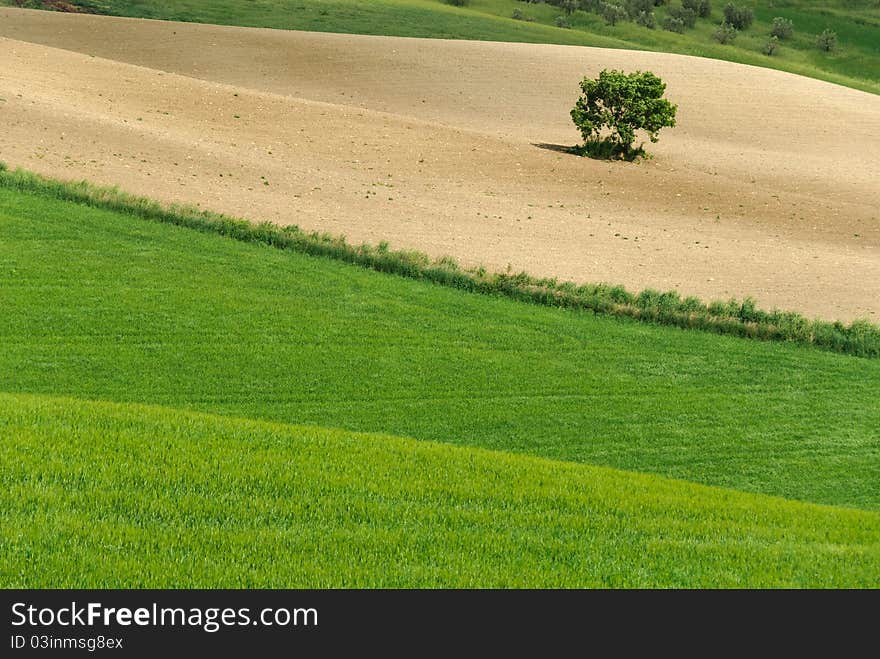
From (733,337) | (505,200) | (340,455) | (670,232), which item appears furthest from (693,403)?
(505,200)

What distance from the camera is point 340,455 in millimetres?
12398

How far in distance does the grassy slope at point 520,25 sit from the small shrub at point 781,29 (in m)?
1.17

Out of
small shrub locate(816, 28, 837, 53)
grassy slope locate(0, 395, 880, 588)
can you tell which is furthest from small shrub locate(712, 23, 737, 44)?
grassy slope locate(0, 395, 880, 588)

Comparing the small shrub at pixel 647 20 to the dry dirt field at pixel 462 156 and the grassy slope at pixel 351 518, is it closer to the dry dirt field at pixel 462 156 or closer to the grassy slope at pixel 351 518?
the dry dirt field at pixel 462 156

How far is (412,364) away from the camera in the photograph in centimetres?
1922

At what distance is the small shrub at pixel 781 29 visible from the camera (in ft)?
393

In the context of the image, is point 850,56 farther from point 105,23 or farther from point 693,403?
point 693,403

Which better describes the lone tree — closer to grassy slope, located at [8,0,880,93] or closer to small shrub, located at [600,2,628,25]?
grassy slope, located at [8,0,880,93]

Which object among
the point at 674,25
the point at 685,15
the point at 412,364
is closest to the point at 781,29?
the point at 685,15

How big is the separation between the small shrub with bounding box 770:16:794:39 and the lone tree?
3280 inches

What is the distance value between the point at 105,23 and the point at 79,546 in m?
62.8

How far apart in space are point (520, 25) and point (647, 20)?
3175 centimetres

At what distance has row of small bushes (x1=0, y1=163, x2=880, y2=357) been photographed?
23.0 meters

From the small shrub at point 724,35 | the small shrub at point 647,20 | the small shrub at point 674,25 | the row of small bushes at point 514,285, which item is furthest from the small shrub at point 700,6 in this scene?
the row of small bushes at point 514,285
